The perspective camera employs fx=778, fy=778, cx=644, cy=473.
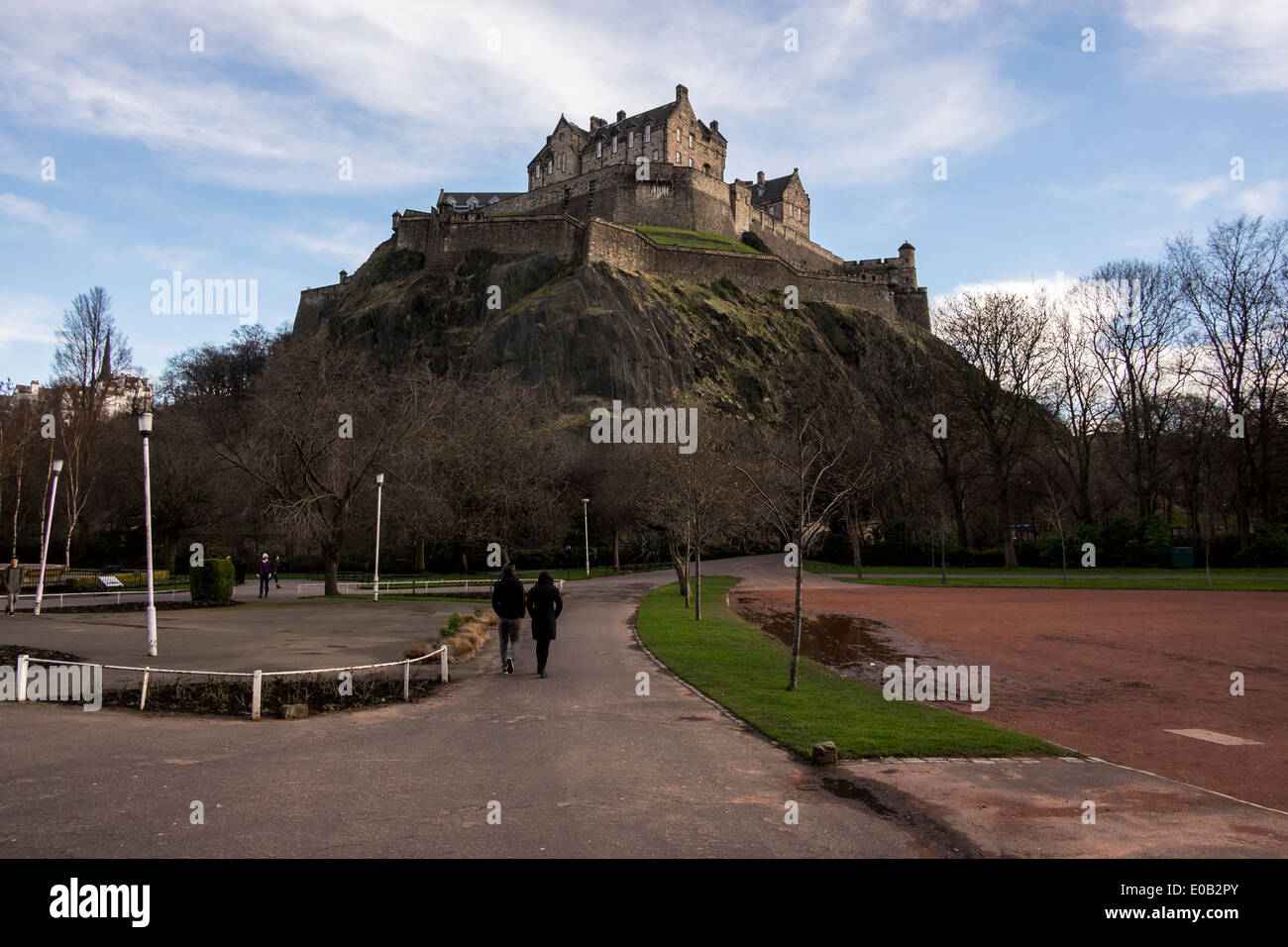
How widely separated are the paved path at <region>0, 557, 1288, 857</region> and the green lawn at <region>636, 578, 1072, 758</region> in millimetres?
553

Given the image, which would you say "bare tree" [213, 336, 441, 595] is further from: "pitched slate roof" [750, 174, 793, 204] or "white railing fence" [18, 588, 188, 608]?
"pitched slate roof" [750, 174, 793, 204]

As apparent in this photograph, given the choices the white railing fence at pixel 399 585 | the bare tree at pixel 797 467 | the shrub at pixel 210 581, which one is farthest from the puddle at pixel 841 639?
the shrub at pixel 210 581

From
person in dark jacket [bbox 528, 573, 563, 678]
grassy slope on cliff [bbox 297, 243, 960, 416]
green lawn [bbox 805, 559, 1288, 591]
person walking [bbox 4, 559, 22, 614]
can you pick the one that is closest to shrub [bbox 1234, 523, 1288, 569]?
green lawn [bbox 805, 559, 1288, 591]

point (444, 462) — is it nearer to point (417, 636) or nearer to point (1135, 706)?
point (417, 636)

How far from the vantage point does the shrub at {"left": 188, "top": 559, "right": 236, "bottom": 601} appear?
86.7 feet

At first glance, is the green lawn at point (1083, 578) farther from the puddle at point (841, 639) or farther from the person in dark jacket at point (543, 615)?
the person in dark jacket at point (543, 615)

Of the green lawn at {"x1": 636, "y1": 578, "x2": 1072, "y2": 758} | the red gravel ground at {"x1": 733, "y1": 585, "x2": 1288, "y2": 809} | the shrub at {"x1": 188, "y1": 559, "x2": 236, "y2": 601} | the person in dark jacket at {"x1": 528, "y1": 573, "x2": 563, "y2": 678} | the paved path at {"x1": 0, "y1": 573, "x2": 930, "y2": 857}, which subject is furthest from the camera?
the shrub at {"x1": 188, "y1": 559, "x2": 236, "y2": 601}

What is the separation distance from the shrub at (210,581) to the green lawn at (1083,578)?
106ft

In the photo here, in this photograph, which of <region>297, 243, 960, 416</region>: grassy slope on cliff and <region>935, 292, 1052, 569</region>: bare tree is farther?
<region>297, 243, 960, 416</region>: grassy slope on cliff

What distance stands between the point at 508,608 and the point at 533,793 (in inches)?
274

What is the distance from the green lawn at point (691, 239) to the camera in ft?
285

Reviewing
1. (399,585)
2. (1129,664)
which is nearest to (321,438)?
(399,585)
